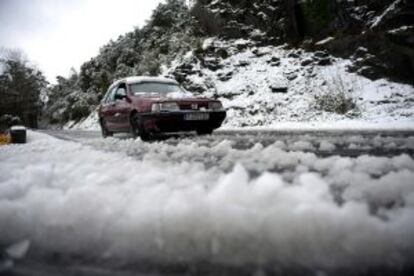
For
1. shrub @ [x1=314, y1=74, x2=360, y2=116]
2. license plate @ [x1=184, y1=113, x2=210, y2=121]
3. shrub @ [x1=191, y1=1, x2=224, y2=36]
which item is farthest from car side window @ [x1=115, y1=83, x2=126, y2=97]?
shrub @ [x1=191, y1=1, x2=224, y2=36]

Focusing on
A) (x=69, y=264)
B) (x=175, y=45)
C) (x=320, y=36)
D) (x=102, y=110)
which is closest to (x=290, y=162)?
(x=69, y=264)

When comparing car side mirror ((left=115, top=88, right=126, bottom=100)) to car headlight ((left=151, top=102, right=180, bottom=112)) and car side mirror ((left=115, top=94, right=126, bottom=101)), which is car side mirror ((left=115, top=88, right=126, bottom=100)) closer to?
car side mirror ((left=115, top=94, right=126, bottom=101))

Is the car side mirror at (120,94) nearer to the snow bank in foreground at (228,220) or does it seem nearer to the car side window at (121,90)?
the car side window at (121,90)

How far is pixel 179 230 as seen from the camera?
1.17m

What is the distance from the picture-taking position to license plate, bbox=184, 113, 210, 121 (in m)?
7.37

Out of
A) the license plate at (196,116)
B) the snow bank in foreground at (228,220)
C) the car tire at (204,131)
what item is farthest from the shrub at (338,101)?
the snow bank in foreground at (228,220)

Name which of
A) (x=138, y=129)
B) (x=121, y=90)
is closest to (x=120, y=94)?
(x=121, y=90)

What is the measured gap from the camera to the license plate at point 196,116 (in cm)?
737

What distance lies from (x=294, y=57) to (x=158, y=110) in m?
10.2

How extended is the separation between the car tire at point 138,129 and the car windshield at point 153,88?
72 centimetres

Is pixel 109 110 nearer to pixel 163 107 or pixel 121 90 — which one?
pixel 121 90

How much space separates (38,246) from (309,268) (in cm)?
75

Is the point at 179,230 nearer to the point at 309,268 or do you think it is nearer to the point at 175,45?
the point at 309,268

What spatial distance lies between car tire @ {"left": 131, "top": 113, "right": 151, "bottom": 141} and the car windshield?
72cm
